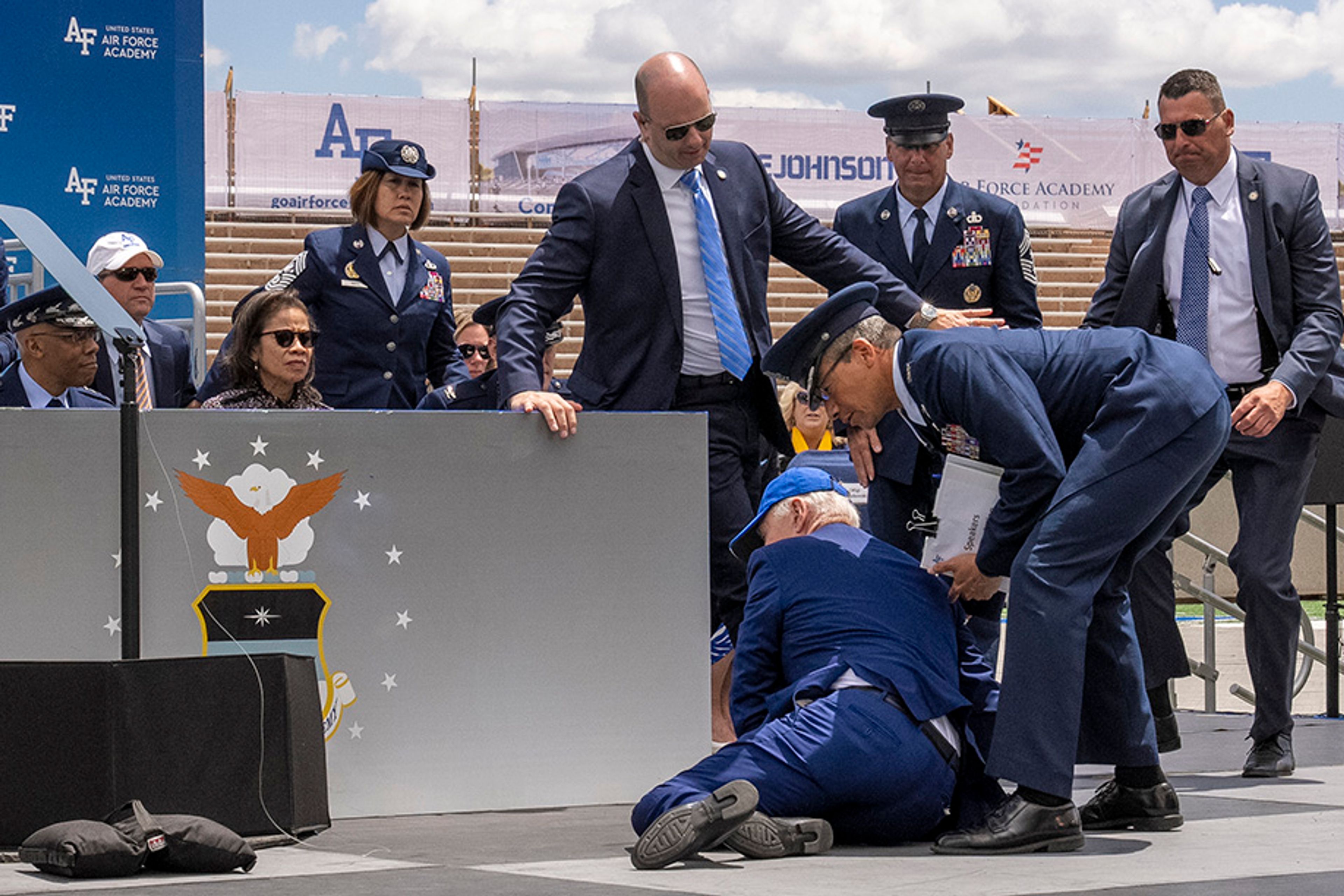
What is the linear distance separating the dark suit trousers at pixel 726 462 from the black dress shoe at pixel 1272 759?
145cm

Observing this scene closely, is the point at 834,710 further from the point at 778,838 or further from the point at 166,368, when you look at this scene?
the point at 166,368

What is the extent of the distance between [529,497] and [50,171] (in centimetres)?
506

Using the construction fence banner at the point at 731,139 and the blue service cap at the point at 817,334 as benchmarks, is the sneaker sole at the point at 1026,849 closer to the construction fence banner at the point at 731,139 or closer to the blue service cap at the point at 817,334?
the blue service cap at the point at 817,334

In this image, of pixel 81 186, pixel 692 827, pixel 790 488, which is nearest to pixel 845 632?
pixel 790 488

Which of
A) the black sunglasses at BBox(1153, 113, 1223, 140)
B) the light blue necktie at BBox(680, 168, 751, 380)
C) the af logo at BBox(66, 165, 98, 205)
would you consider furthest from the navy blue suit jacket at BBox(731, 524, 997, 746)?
the af logo at BBox(66, 165, 98, 205)

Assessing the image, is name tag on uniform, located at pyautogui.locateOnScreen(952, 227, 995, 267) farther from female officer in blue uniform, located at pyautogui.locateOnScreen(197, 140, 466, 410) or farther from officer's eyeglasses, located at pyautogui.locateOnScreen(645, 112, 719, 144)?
female officer in blue uniform, located at pyautogui.locateOnScreen(197, 140, 466, 410)

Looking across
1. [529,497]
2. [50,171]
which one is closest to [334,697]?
[529,497]

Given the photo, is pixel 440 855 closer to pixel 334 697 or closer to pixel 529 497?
pixel 334 697

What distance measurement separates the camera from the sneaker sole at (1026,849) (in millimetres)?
3744

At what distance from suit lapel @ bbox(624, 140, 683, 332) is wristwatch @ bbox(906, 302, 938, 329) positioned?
587 mm

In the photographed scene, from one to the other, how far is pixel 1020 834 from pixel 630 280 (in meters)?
1.84

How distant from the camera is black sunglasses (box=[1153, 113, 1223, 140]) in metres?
5.42

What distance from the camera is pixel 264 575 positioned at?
4316mm

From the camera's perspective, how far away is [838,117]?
21141 millimetres
